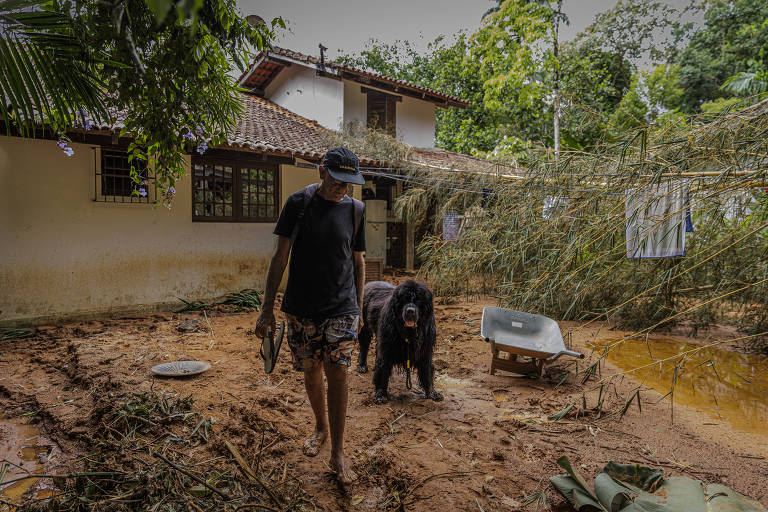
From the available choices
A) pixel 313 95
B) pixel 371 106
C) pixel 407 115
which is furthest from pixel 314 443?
pixel 407 115

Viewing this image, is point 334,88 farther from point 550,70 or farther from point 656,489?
point 656,489

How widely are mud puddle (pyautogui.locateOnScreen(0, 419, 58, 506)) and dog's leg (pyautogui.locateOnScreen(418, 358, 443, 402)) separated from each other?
9.62 feet

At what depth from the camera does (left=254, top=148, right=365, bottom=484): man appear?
2.54 m

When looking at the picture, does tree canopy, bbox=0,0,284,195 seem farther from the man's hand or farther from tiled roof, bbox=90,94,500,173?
tiled roof, bbox=90,94,500,173

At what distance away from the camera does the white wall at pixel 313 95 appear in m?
13.2

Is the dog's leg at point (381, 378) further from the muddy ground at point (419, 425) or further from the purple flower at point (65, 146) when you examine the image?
the purple flower at point (65, 146)

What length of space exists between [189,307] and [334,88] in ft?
28.0

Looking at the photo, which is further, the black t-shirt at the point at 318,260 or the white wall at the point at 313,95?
the white wall at the point at 313,95

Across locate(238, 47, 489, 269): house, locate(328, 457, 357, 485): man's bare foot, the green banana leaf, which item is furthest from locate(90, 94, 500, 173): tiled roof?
the green banana leaf

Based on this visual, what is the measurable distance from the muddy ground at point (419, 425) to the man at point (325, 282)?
528 mm

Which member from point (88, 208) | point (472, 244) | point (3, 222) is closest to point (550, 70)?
point (472, 244)

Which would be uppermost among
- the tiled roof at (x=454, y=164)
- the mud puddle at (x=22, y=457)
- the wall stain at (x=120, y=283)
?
the tiled roof at (x=454, y=164)

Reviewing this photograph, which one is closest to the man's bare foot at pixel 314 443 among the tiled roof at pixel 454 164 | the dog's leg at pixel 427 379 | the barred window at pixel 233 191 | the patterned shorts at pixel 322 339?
the patterned shorts at pixel 322 339

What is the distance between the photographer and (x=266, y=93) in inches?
633
